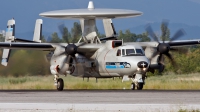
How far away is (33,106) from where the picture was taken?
24.5 meters

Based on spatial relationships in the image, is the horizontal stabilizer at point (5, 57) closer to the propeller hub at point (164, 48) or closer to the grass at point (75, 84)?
the grass at point (75, 84)

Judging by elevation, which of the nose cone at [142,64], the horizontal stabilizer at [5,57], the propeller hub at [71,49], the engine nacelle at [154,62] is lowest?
the horizontal stabilizer at [5,57]

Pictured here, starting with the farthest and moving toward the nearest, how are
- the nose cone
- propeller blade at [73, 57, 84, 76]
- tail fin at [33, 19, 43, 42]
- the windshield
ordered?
tail fin at [33, 19, 43, 42]
propeller blade at [73, 57, 84, 76]
the windshield
the nose cone

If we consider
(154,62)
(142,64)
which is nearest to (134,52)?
(142,64)

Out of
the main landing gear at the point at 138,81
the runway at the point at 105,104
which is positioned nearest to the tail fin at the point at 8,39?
the main landing gear at the point at 138,81

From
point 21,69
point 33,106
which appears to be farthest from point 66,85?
point 33,106

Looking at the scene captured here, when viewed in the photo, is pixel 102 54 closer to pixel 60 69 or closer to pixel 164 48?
pixel 60 69

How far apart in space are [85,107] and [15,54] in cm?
2313

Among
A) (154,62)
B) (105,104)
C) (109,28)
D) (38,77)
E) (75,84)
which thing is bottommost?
(38,77)

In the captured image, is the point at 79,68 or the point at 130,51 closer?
the point at 130,51

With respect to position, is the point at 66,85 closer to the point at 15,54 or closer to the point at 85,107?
the point at 15,54

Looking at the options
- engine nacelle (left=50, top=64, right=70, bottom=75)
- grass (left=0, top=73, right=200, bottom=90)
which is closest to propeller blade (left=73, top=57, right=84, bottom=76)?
engine nacelle (left=50, top=64, right=70, bottom=75)

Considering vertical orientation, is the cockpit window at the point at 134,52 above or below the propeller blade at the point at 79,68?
above

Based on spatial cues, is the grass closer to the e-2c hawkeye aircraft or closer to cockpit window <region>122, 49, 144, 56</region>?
the e-2c hawkeye aircraft
